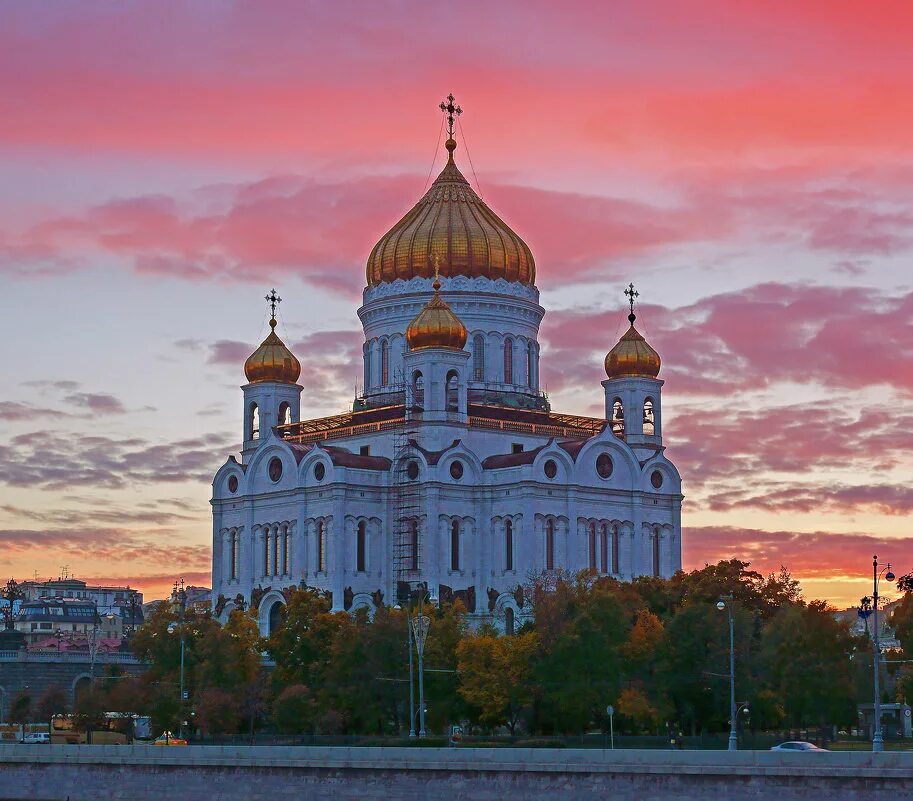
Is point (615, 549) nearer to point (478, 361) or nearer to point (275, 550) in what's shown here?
point (478, 361)

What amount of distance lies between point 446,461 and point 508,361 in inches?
411

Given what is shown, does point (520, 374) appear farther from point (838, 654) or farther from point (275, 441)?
point (838, 654)

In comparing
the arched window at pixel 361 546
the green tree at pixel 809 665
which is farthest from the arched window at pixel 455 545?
the green tree at pixel 809 665

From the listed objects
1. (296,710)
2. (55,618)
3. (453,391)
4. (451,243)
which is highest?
(451,243)

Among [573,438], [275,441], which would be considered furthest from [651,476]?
[275,441]

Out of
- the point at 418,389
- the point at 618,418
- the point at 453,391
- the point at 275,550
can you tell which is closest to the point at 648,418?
the point at 618,418

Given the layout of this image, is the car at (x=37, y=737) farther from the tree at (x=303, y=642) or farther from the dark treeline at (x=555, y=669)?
the tree at (x=303, y=642)

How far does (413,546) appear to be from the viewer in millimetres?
97438

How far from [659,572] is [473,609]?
11242 millimetres

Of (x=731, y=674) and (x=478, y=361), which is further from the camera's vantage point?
(x=478, y=361)

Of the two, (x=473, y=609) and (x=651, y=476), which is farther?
(x=651, y=476)

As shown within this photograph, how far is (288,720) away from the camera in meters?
78.7

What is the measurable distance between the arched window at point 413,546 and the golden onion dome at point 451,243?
48.8ft

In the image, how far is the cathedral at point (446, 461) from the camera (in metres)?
97.1
